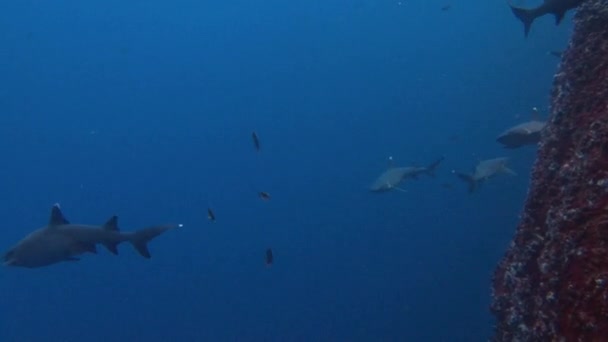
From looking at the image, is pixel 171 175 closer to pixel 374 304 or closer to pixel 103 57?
pixel 103 57

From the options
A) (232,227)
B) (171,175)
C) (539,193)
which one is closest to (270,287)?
(232,227)

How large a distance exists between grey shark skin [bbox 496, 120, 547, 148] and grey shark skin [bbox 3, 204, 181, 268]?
19.7 ft

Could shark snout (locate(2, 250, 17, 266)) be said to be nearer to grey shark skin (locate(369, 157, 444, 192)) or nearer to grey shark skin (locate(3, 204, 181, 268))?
grey shark skin (locate(3, 204, 181, 268))

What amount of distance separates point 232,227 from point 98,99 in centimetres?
1833

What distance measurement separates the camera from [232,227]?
47.6m

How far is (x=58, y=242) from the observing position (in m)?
8.05

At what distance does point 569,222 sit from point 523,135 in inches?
226

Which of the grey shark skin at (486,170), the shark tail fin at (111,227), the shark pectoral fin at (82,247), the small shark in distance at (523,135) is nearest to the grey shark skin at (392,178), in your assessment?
the grey shark skin at (486,170)

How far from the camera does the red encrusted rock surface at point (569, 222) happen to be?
3.43 metres

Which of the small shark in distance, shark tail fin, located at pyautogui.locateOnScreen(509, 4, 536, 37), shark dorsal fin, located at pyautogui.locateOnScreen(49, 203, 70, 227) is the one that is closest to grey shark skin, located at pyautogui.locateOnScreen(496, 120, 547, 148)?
the small shark in distance

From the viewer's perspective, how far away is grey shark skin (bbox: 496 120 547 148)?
364 inches

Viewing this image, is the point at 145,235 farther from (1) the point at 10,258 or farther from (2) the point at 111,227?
(1) the point at 10,258

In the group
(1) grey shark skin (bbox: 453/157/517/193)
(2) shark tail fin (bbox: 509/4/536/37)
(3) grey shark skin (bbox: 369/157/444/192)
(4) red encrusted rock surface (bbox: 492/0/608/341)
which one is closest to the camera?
(4) red encrusted rock surface (bbox: 492/0/608/341)

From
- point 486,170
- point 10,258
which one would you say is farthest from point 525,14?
point 10,258
